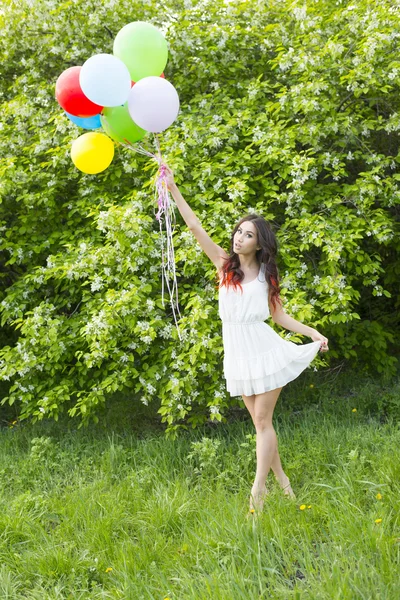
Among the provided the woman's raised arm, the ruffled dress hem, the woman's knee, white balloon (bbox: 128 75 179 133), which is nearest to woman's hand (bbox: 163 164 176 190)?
the woman's raised arm

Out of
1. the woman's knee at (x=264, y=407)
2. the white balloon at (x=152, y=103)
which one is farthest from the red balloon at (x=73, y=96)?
the woman's knee at (x=264, y=407)

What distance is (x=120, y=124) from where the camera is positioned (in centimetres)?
331

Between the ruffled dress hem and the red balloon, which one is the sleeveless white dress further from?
the red balloon

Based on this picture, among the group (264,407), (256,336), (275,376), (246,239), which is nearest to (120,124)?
(246,239)

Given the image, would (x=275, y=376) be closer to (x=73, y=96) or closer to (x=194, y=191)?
(x=73, y=96)

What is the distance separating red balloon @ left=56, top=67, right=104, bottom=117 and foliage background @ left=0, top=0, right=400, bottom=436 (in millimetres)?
788

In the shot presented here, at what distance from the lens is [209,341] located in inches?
155

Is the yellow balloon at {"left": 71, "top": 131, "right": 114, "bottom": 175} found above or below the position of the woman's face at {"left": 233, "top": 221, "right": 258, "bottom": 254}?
above

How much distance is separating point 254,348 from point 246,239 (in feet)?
1.85

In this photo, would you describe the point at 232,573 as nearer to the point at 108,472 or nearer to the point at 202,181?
the point at 108,472

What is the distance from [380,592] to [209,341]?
1.95m

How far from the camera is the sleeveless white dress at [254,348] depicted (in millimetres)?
3162

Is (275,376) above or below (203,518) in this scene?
above

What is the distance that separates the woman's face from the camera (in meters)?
3.20
